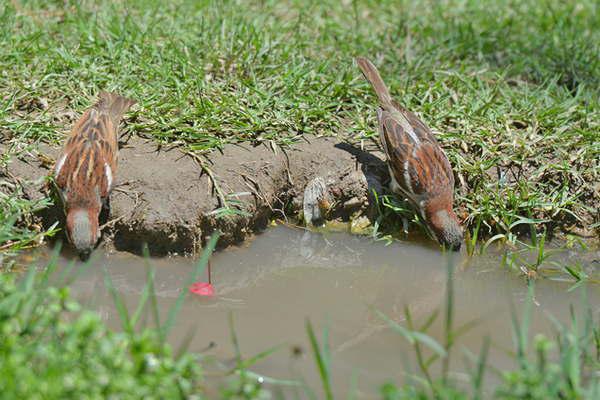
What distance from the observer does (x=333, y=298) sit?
5.34 metres

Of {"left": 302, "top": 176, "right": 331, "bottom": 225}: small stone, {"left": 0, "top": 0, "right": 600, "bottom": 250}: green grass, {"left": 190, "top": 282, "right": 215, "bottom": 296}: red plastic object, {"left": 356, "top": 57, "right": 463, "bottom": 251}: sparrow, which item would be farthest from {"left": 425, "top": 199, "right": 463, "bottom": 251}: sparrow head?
{"left": 190, "top": 282, "right": 215, "bottom": 296}: red plastic object

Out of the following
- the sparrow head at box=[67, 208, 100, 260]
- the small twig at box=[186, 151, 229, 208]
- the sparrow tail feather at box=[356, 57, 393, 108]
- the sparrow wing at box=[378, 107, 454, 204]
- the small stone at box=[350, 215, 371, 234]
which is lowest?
the small stone at box=[350, 215, 371, 234]

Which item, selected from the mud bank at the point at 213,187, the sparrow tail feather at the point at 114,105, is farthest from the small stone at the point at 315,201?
the sparrow tail feather at the point at 114,105

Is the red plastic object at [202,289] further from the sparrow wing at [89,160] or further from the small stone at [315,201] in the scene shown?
the small stone at [315,201]

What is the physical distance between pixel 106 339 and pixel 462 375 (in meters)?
1.76

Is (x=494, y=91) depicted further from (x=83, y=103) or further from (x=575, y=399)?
(x=575, y=399)

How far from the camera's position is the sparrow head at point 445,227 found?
19.7 feet

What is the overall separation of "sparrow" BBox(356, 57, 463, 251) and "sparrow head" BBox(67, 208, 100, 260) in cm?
213

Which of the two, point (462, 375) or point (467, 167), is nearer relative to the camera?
point (462, 375)

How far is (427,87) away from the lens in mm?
7305

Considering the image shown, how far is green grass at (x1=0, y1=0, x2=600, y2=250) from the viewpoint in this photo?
6.46m

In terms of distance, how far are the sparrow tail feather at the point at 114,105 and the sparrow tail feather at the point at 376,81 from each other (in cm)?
179

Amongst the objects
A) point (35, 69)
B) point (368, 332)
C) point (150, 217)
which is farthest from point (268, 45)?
point (368, 332)

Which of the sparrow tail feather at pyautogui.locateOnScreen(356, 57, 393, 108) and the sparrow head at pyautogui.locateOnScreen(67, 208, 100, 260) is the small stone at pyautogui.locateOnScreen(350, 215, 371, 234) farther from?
the sparrow head at pyautogui.locateOnScreen(67, 208, 100, 260)
